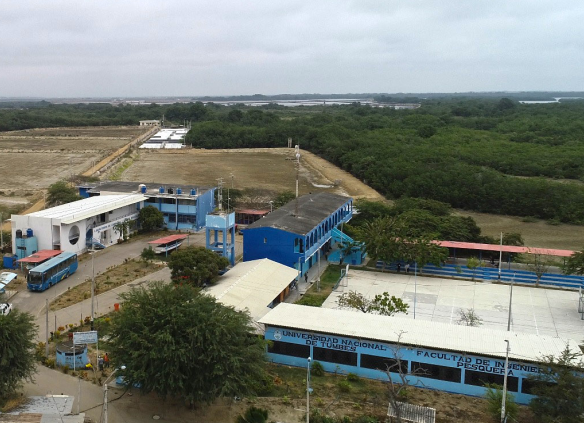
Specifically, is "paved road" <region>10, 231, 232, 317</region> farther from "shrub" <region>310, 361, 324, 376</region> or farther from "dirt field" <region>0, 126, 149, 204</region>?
"dirt field" <region>0, 126, 149, 204</region>

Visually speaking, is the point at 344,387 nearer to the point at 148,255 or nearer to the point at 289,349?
the point at 289,349

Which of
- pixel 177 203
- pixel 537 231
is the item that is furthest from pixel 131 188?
pixel 537 231

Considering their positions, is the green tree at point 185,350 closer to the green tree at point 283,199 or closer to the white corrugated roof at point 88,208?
the white corrugated roof at point 88,208

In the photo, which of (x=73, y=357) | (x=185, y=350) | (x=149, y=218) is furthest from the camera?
(x=149, y=218)

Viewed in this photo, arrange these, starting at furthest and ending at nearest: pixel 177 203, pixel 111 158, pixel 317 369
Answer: pixel 111 158, pixel 177 203, pixel 317 369

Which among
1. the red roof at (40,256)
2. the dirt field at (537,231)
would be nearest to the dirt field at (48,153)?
the red roof at (40,256)

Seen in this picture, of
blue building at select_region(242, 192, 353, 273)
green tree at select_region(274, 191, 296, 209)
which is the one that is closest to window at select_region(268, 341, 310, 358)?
blue building at select_region(242, 192, 353, 273)

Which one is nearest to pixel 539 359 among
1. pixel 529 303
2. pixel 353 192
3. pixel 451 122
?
pixel 529 303
